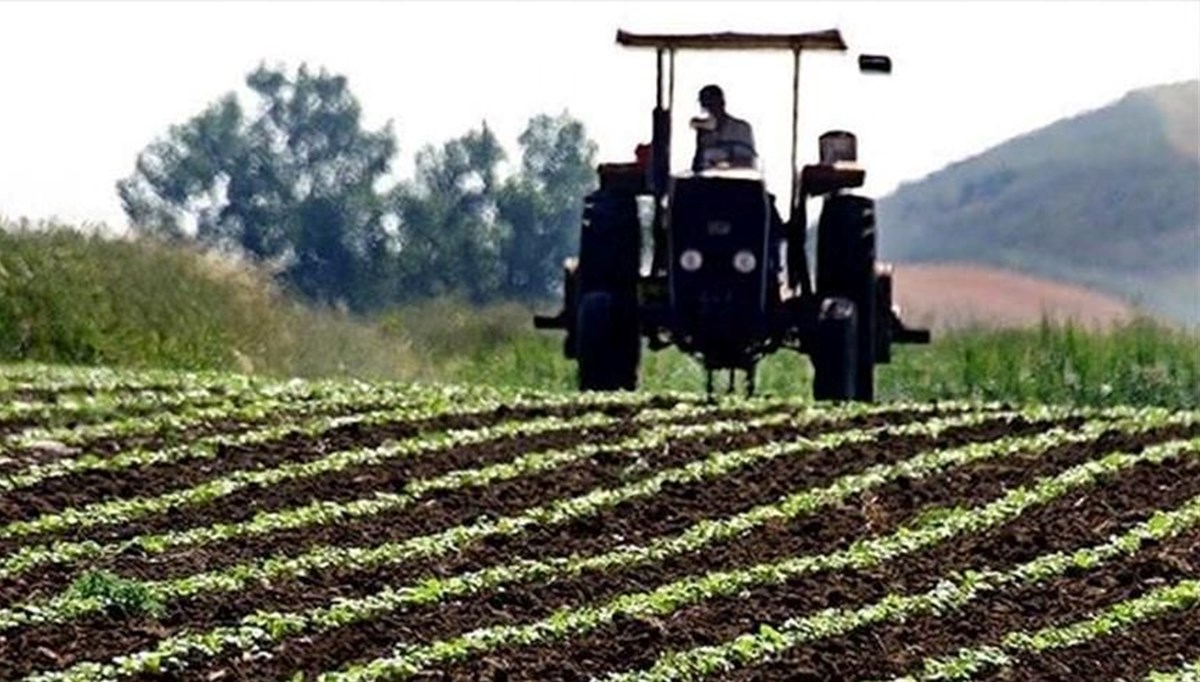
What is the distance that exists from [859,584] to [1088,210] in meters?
15.4

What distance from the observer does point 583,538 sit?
10812 millimetres

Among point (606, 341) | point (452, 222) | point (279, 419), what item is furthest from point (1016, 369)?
point (452, 222)

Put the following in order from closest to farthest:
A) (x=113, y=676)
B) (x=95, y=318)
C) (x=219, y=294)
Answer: (x=113, y=676) → (x=95, y=318) → (x=219, y=294)

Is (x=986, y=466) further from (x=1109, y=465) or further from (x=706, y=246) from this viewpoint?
(x=706, y=246)

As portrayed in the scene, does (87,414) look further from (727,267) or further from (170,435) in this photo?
(727,267)

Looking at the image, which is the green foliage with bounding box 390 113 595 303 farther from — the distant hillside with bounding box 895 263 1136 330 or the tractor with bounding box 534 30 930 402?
the tractor with bounding box 534 30 930 402

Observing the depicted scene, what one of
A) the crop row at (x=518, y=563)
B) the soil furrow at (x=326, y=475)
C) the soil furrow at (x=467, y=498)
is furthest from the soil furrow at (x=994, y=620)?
the soil furrow at (x=326, y=475)

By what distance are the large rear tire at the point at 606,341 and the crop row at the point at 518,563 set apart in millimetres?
3067

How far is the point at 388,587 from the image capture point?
381 inches

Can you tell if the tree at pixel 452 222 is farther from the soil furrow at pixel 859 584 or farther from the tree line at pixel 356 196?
the soil furrow at pixel 859 584

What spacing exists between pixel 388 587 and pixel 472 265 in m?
31.3

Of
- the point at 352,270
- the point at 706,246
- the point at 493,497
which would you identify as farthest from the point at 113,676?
the point at 352,270

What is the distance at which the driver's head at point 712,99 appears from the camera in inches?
641

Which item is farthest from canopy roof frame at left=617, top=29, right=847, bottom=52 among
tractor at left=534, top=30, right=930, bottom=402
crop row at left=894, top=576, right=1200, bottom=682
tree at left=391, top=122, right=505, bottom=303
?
tree at left=391, top=122, right=505, bottom=303
